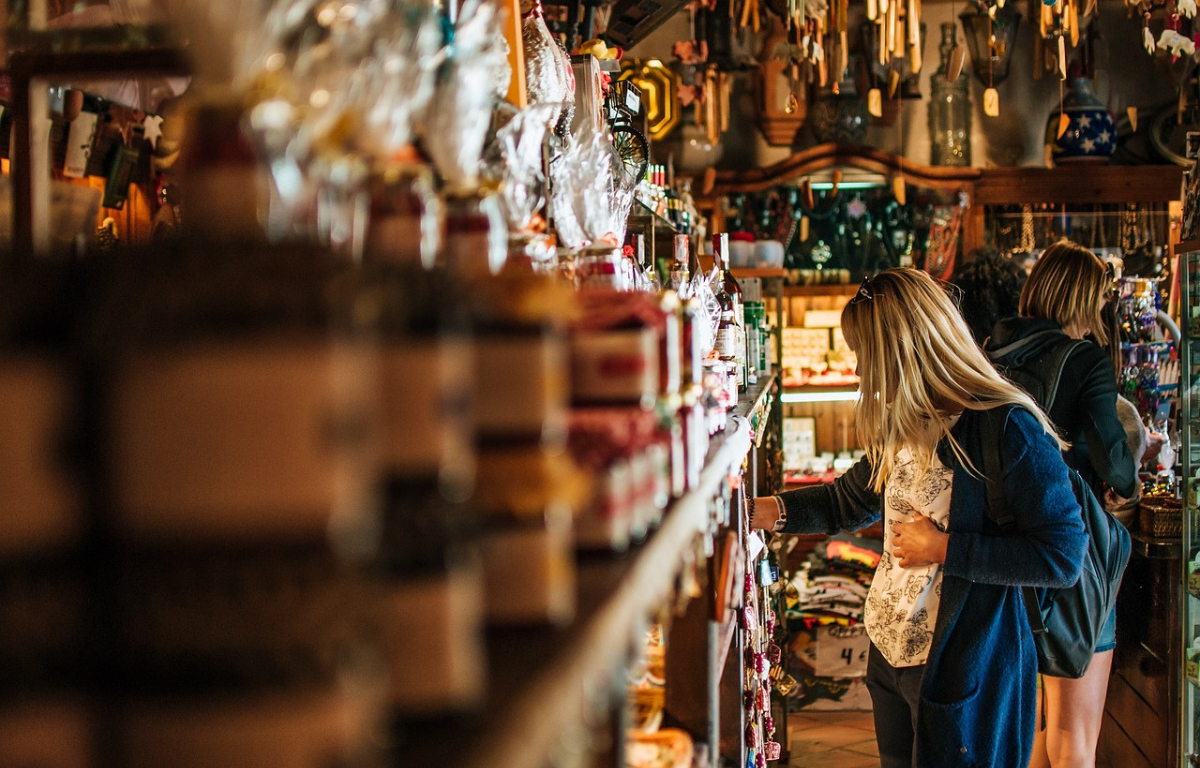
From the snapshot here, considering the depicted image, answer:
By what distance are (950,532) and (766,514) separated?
0.46 m

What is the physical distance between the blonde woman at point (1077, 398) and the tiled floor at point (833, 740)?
1.00 meters

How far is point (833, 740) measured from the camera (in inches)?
195

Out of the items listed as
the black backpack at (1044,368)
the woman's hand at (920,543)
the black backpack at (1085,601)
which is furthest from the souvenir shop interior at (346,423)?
the black backpack at (1044,368)

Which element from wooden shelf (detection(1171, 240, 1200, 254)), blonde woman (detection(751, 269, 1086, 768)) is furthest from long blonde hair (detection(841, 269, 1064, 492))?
wooden shelf (detection(1171, 240, 1200, 254))

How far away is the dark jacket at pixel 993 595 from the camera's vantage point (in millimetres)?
2316

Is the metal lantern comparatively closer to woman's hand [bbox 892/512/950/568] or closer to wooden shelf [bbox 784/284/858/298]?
wooden shelf [bbox 784/284/858/298]

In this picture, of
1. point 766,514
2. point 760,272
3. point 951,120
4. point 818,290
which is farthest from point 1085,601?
point 951,120

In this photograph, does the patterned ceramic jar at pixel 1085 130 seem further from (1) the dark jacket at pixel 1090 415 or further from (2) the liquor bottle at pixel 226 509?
(2) the liquor bottle at pixel 226 509

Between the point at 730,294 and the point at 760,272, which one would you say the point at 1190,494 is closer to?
the point at 730,294

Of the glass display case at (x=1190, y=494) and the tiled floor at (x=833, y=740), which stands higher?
the glass display case at (x=1190, y=494)

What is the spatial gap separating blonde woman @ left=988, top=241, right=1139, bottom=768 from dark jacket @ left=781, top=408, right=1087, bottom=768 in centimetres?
111

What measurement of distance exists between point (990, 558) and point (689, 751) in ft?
3.66

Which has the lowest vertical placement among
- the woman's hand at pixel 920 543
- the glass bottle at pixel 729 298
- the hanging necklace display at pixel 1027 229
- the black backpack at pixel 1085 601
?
the black backpack at pixel 1085 601

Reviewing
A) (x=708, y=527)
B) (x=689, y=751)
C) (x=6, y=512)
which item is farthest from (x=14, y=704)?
(x=689, y=751)
